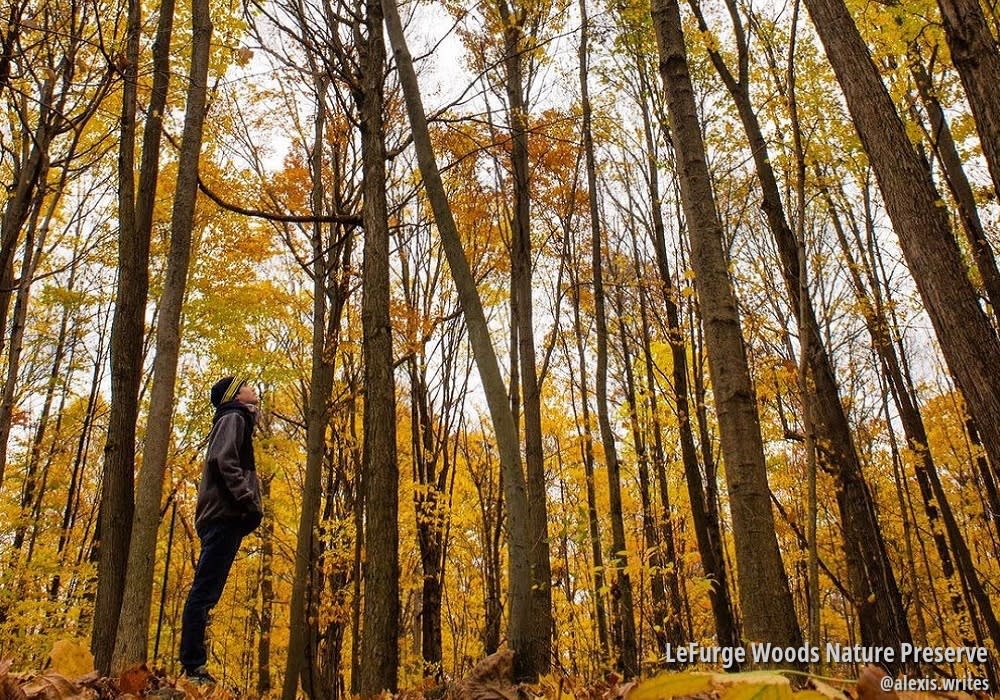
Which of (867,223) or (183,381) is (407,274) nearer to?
(183,381)

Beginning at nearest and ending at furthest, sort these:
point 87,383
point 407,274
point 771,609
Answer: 1. point 771,609
2. point 407,274
3. point 87,383

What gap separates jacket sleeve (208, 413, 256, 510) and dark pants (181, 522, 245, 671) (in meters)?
0.23

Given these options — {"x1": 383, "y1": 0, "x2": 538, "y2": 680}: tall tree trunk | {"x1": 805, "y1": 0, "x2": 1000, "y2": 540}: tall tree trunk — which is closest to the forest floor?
{"x1": 383, "y1": 0, "x2": 538, "y2": 680}: tall tree trunk

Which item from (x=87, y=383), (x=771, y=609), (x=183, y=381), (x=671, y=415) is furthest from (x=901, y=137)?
(x=87, y=383)

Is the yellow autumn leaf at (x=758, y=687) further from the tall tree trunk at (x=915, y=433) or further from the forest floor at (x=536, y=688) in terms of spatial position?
the tall tree trunk at (x=915, y=433)

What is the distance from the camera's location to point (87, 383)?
1314 cm

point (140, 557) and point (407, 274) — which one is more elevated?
point (407, 274)

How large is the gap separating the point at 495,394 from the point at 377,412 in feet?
3.34

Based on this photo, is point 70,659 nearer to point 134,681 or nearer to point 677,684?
point 134,681

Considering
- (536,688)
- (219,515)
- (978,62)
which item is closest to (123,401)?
(219,515)

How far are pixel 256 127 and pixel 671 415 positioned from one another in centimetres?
820

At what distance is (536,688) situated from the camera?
239cm

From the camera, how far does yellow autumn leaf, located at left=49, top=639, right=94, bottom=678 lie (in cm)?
188

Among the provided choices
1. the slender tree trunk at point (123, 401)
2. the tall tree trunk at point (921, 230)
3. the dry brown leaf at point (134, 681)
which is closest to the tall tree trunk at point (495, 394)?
the slender tree trunk at point (123, 401)
